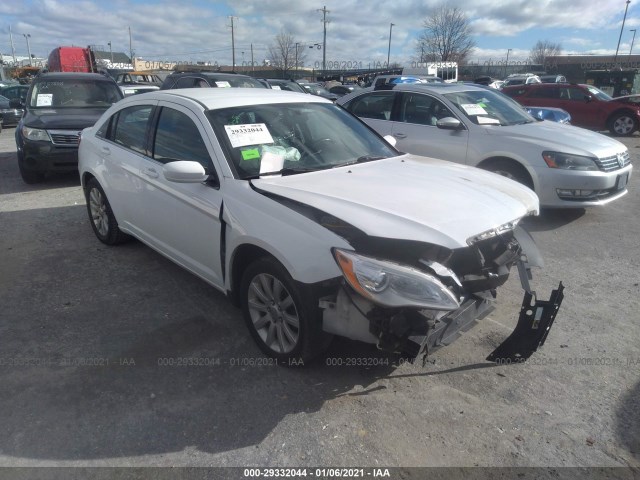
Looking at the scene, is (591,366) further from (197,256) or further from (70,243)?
(70,243)

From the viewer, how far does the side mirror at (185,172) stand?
323cm

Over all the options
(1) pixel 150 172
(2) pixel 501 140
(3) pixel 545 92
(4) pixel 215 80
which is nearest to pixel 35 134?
(4) pixel 215 80

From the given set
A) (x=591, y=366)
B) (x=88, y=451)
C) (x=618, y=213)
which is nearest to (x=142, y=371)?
(x=88, y=451)

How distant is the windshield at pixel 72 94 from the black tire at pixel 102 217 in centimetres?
437

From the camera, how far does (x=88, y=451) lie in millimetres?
2496

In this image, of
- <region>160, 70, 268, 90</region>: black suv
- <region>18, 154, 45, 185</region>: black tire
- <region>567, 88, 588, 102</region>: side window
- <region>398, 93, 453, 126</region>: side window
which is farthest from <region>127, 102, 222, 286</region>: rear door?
<region>567, 88, 588, 102</region>: side window

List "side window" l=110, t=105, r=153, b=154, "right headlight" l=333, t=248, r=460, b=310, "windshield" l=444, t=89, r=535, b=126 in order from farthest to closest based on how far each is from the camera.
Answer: "windshield" l=444, t=89, r=535, b=126, "side window" l=110, t=105, r=153, b=154, "right headlight" l=333, t=248, r=460, b=310

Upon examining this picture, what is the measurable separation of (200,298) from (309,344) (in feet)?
5.24

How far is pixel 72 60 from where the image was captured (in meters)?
24.3

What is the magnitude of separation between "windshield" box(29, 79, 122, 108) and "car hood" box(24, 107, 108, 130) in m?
0.27

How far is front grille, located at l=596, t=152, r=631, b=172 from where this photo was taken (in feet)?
19.3

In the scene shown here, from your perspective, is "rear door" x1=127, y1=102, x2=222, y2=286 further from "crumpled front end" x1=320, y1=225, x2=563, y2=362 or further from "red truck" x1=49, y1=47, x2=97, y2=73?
Result: "red truck" x1=49, y1=47, x2=97, y2=73

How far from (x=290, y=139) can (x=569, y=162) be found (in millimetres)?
3897

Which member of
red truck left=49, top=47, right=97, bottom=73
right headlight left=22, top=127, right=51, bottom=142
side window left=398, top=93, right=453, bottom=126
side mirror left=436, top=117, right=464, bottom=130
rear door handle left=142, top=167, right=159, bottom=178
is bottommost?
right headlight left=22, top=127, right=51, bottom=142
